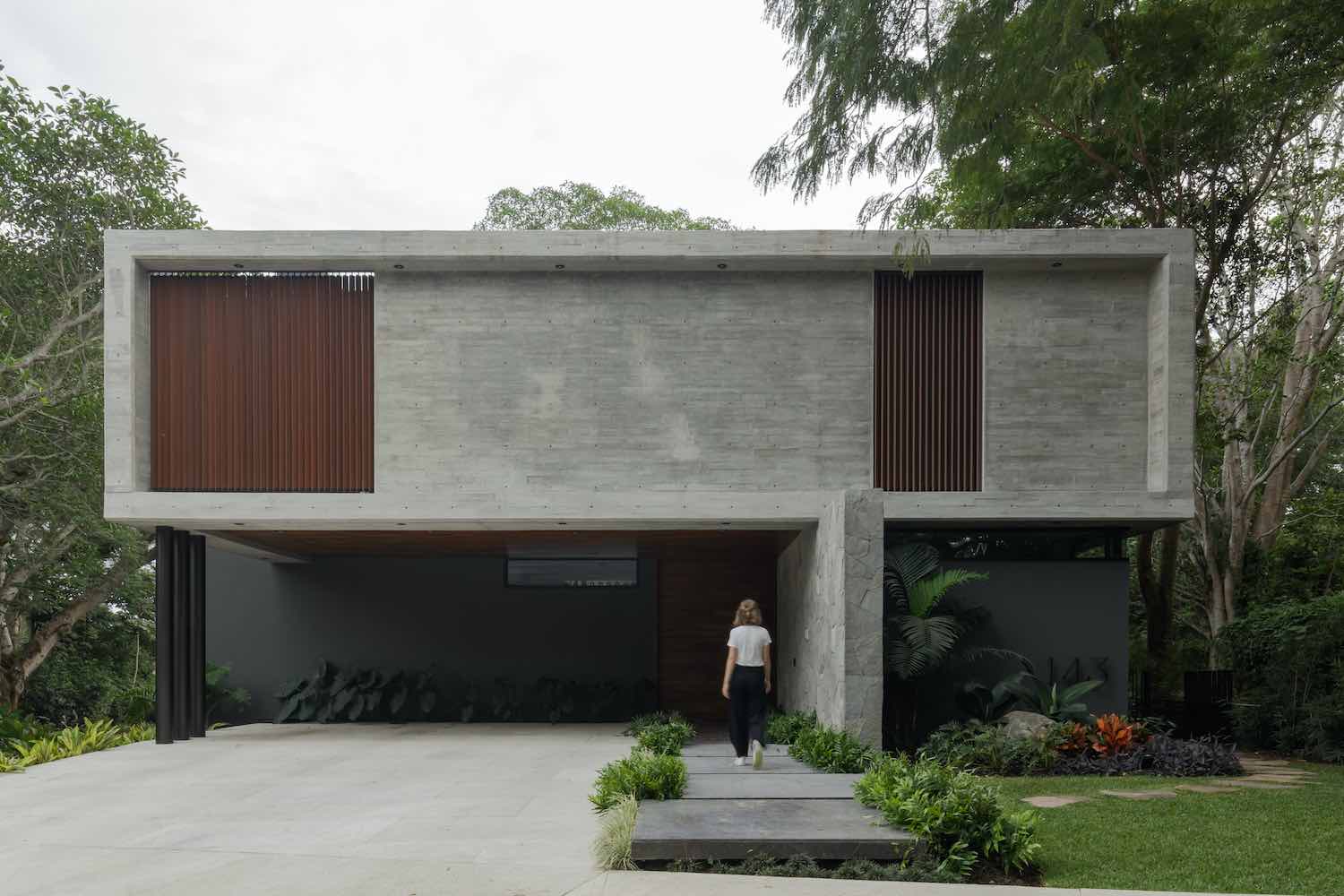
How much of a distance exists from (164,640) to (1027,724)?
1001 centimetres

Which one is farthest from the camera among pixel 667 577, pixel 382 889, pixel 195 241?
pixel 667 577

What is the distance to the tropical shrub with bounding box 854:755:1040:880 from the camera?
A: 645cm

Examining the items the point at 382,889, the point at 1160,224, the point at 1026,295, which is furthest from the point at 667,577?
the point at 382,889

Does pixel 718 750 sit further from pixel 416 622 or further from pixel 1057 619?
pixel 416 622

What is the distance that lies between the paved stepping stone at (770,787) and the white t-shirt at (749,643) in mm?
1161

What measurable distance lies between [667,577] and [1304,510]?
11.7 meters

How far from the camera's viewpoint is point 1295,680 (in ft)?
45.4

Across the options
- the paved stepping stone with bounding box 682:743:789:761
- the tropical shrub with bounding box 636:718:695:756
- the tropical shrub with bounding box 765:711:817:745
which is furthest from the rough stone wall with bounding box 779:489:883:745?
the tropical shrub with bounding box 636:718:695:756

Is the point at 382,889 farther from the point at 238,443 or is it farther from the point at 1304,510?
the point at 1304,510

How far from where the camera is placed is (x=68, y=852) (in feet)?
22.9

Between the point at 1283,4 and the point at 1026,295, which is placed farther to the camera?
the point at 1026,295

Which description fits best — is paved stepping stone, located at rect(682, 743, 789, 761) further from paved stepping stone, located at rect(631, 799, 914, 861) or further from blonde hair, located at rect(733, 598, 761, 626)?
paved stepping stone, located at rect(631, 799, 914, 861)

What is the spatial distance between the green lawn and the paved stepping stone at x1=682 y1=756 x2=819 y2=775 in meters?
1.80

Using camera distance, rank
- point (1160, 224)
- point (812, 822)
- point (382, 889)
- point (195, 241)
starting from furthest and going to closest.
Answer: point (1160, 224) < point (195, 241) < point (812, 822) < point (382, 889)
